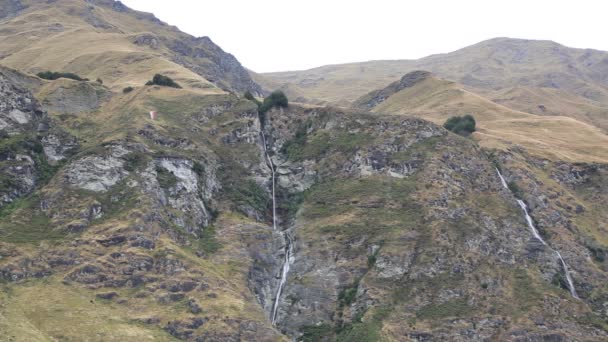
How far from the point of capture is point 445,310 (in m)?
Answer: 93.6

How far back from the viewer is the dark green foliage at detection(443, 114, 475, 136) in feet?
497

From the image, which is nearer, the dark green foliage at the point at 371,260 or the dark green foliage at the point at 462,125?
the dark green foliage at the point at 371,260

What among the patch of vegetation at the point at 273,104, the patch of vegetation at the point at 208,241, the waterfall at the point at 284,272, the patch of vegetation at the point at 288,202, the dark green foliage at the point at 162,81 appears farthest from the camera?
the dark green foliage at the point at 162,81

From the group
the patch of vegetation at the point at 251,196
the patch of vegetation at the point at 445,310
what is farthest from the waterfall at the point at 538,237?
the patch of vegetation at the point at 251,196

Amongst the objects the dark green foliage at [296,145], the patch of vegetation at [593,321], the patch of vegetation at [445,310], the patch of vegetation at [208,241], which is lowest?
the patch of vegetation at [593,321]

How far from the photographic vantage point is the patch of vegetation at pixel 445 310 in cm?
9288

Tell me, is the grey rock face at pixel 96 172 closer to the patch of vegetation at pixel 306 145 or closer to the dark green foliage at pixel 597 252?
the patch of vegetation at pixel 306 145

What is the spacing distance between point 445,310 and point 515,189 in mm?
40938

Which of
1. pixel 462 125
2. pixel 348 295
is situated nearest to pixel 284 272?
pixel 348 295

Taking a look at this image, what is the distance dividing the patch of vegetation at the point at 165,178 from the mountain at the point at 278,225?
0.57 m

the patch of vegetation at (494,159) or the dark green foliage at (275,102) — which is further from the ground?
the dark green foliage at (275,102)

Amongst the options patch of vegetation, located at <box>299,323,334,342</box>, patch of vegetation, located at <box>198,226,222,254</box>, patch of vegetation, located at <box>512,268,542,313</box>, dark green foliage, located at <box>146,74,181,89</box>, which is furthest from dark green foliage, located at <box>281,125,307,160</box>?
patch of vegetation, located at <box>512,268,542,313</box>

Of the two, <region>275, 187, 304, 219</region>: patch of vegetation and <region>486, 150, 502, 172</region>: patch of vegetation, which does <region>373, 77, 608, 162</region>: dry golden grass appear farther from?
<region>275, 187, 304, 219</region>: patch of vegetation

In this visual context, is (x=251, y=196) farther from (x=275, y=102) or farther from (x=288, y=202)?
(x=275, y=102)
